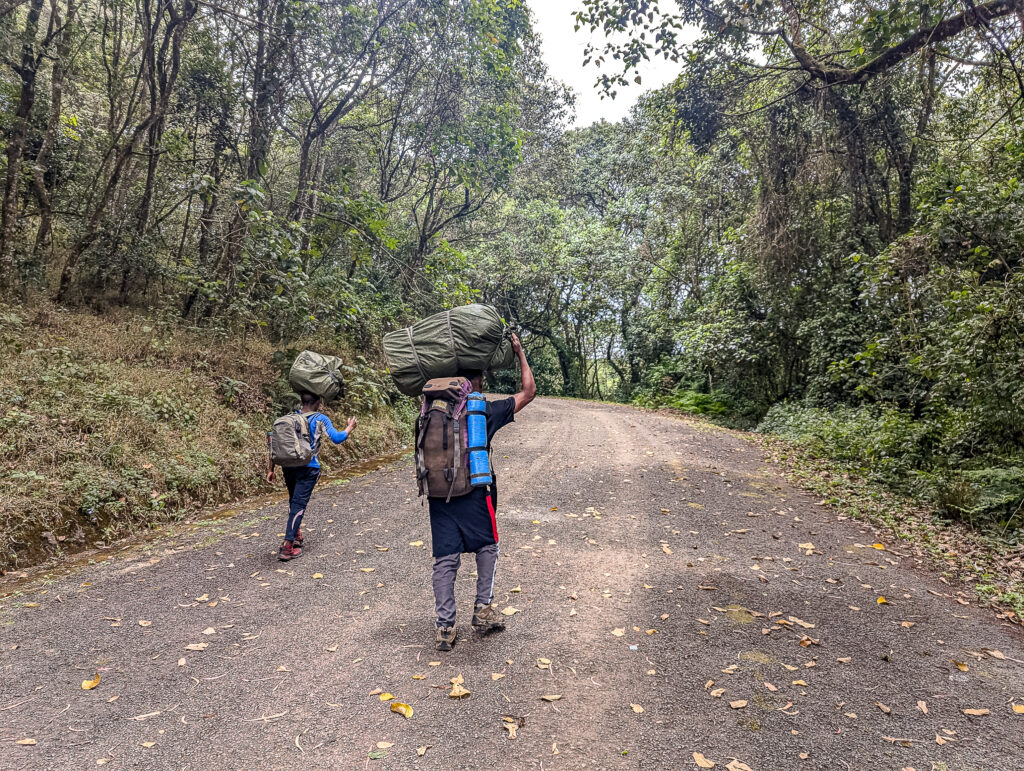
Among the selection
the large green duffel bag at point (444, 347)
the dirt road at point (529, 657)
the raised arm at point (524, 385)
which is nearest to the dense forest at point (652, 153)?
the dirt road at point (529, 657)

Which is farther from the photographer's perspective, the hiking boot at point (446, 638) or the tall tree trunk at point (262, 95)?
the tall tree trunk at point (262, 95)

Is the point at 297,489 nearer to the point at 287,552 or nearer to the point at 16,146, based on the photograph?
the point at 287,552

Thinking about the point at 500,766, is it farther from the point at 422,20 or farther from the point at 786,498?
the point at 422,20

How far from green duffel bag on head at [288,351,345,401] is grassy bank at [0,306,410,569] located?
295 centimetres

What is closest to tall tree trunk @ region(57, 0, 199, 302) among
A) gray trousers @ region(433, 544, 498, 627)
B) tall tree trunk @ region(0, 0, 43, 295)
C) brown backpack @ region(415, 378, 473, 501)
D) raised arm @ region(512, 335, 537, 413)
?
tall tree trunk @ region(0, 0, 43, 295)

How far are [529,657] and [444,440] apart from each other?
159 cm

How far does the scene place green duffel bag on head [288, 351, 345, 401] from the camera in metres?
5.49

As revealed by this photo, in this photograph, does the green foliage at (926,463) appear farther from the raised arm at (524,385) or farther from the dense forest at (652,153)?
the raised arm at (524,385)

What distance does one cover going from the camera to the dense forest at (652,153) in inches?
328

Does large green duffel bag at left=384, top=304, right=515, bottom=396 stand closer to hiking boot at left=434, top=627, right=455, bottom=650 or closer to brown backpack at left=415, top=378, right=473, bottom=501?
brown backpack at left=415, top=378, right=473, bottom=501

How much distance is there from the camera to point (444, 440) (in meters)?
3.87

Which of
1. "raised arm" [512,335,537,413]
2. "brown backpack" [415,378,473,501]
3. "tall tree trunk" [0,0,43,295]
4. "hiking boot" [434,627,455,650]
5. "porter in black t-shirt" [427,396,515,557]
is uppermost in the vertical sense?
"tall tree trunk" [0,0,43,295]

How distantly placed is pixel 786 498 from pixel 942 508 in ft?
6.10

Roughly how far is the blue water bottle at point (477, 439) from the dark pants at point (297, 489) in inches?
96.2
